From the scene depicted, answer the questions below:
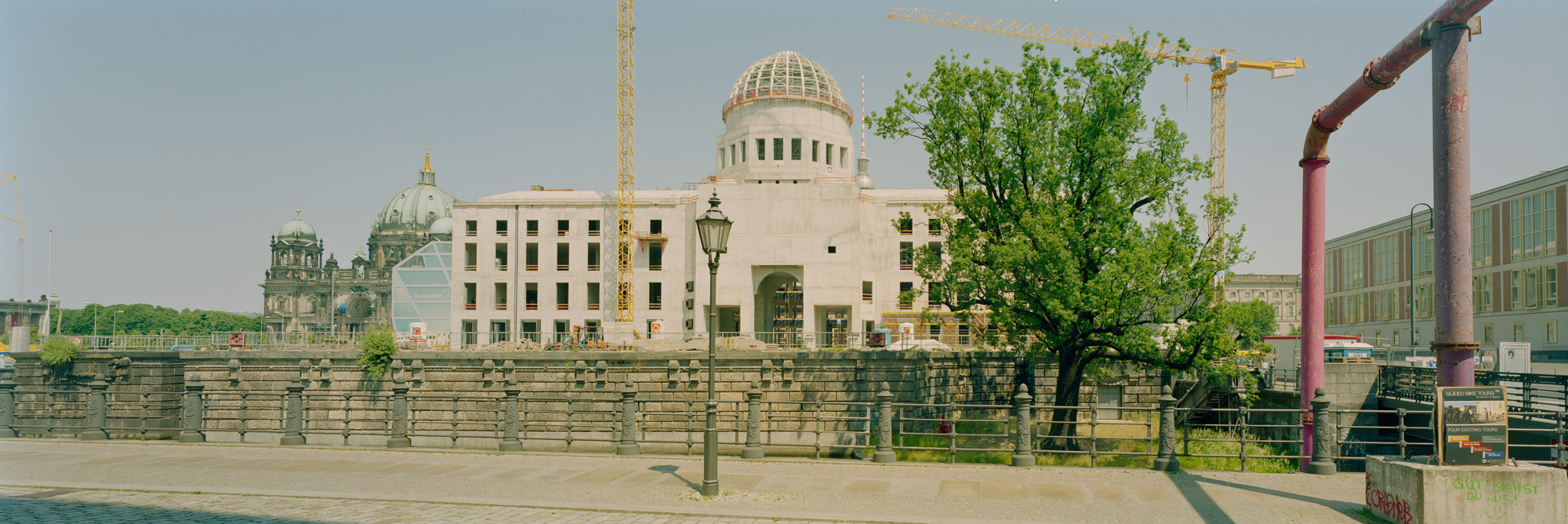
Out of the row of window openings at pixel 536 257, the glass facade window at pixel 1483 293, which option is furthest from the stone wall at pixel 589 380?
the glass facade window at pixel 1483 293

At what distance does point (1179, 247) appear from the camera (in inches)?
819

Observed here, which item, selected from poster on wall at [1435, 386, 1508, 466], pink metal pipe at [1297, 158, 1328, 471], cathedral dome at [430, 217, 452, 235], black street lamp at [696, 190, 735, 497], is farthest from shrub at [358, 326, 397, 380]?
cathedral dome at [430, 217, 452, 235]

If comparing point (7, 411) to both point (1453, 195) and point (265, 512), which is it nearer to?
point (265, 512)

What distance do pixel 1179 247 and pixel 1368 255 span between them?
267ft

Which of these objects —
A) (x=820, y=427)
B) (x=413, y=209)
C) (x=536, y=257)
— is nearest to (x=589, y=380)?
(x=820, y=427)

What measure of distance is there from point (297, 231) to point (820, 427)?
125424mm

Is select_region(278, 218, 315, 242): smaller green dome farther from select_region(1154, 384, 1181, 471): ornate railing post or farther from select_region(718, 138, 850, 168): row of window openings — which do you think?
select_region(1154, 384, 1181, 471): ornate railing post

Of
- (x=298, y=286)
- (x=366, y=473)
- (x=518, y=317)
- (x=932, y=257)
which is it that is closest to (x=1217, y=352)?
(x=932, y=257)

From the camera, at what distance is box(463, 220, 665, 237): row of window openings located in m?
56.1

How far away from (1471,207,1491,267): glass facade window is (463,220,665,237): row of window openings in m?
58.9

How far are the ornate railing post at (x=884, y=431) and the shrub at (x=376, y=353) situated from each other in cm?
2729

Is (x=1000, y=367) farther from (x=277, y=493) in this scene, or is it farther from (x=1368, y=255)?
(x=1368, y=255)

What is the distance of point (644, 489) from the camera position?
12.2m

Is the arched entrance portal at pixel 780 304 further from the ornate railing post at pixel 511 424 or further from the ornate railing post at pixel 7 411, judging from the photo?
the ornate railing post at pixel 7 411
